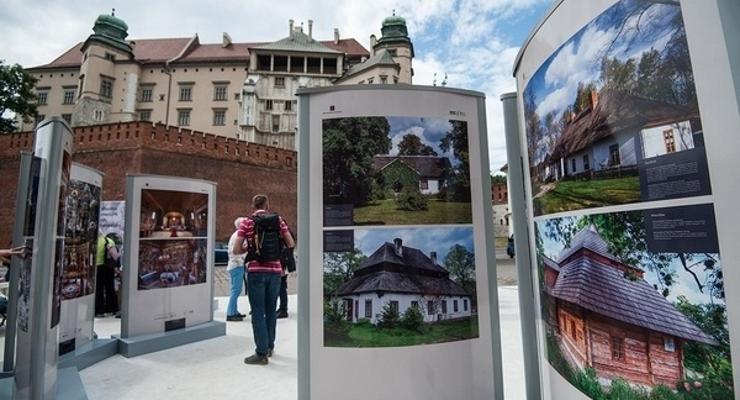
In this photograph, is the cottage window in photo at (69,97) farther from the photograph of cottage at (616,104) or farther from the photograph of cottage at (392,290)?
the photograph of cottage at (616,104)

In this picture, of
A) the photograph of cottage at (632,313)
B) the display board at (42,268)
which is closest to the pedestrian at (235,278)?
the display board at (42,268)

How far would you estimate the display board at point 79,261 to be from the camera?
4.45 metres

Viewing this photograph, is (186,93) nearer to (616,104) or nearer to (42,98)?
(42,98)

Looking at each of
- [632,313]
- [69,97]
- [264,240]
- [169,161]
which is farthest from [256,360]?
[69,97]

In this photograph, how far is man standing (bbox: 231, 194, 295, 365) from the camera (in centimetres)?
448

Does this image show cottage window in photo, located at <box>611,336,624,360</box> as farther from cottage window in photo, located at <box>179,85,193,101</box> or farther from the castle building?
cottage window in photo, located at <box>179,85,193,101</box>

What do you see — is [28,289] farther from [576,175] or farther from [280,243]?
[576,175]

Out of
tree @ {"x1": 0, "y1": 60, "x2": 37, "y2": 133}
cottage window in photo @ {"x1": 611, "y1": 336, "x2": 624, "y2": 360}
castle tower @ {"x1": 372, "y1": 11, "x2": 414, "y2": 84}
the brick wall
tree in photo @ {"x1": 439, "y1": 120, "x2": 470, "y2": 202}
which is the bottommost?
cottage window in photo @ {"x1": 611, "y1": 336, "x2": 624, "y2": 360}

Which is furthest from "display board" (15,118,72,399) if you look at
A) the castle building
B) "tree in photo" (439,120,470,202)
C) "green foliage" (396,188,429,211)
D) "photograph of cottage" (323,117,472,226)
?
the castle building

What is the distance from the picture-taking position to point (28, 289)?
282 centimetres

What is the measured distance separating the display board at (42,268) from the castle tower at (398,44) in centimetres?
4419

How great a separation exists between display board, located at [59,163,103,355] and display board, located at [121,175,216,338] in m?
0.41

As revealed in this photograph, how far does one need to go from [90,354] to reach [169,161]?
2340 cm

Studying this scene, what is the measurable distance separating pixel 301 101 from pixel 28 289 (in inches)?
95.9
